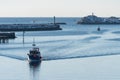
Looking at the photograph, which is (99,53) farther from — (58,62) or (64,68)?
(64,68)

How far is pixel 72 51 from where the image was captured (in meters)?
76.2

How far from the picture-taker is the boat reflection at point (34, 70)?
51.1 m

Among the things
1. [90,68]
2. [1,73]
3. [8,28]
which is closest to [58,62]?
[90,68]

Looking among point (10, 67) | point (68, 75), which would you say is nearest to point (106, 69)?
point (68, 75)

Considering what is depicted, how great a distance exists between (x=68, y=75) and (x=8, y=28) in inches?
3859

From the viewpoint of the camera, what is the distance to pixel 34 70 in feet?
185

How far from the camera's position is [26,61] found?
6362 centimetres

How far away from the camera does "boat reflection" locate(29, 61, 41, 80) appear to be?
51.1 metres

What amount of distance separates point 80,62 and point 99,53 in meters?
12.4

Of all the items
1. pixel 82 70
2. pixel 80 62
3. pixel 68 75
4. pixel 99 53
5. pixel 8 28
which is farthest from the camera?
pixel 8 28

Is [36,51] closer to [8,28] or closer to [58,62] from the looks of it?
[58,62]

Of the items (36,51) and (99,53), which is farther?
(99,53)

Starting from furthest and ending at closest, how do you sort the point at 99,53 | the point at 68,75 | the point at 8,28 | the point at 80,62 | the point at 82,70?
1. the point at 8,28
2. the point at 99,53
3. the point at 80,62
4. the point at 82,70
5. the point at 68,75

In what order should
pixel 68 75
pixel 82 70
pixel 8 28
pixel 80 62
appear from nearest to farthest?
pixel 68 75 < pixel 82 70 < pixel 80 62 < pixel 8 28
